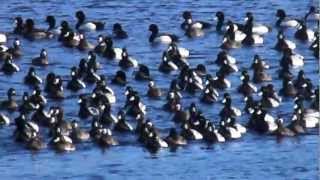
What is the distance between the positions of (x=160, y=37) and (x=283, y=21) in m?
5.65

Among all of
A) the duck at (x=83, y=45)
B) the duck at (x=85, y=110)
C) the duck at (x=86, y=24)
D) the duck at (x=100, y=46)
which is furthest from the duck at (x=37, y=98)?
the duck at (x=86, y=24)

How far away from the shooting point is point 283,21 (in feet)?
238

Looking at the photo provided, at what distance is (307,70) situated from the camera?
210 ft

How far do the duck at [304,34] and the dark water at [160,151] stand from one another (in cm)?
45

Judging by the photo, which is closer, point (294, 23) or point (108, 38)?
point (108, 38)

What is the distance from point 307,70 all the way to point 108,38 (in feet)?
24.4

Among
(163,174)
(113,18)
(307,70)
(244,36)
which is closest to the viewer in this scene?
(163,174)

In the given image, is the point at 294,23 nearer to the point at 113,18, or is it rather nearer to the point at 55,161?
the point at 113,18

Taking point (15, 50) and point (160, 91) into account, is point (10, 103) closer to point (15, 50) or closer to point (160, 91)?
point (160, 91)

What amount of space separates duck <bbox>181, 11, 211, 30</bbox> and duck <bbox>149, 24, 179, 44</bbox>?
1435 mm

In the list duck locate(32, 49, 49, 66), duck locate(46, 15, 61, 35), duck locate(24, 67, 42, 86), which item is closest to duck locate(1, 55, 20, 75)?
duck locate(32, 49, 49, 66)

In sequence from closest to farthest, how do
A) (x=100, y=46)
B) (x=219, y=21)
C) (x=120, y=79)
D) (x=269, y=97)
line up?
(x=269, y=97) < (x=120, y=79) < (x=100, y=46) < (x=219, y=21)

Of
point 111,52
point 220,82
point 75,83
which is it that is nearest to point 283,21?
point 111,52

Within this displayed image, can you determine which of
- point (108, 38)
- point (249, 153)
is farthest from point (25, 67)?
point (249, 153)
